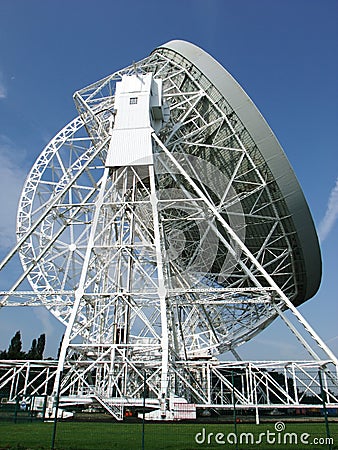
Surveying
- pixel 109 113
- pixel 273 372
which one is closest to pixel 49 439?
pixel 273 372

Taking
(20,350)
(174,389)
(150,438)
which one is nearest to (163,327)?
(174,389)

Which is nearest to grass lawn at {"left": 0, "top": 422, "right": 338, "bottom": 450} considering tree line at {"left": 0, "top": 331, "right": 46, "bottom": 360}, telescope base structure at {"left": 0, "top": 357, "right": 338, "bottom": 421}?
telescope base structure at {"left": 0, "top": 357, "right": 338, "bottom": 421}

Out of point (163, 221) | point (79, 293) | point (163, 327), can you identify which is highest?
point (163, 221)

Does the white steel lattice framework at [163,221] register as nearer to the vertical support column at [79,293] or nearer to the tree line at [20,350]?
the vertical support column at [79,293]

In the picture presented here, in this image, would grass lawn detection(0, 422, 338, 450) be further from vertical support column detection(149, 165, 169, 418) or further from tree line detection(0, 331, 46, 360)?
A: tree line detection(0, 331, 46, 360)

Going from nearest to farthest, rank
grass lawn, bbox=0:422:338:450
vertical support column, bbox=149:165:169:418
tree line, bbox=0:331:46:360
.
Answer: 1. grass lawn, bbox=0:422:338:450
2. vertical support column, bbox=149:165:169:418
3. tree line, bbox=0:331:46:360

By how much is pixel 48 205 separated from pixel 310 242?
11276 mm

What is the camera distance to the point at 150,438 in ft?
35.7

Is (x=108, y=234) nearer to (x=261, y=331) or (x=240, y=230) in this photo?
(x=240, y=230)

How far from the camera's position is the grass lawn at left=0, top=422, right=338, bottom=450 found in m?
9.40

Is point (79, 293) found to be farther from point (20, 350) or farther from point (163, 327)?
point (20, 350)

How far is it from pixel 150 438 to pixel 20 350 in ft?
191

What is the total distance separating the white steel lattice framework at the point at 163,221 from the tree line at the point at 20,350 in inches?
1617

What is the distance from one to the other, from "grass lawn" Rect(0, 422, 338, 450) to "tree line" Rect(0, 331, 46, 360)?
158 feet
